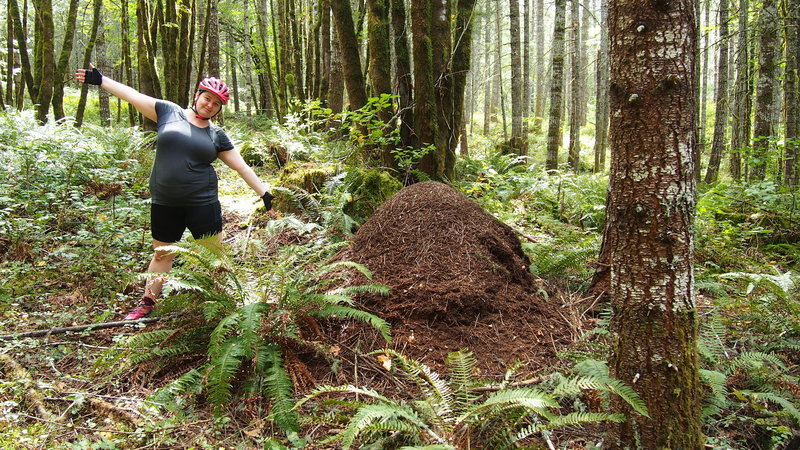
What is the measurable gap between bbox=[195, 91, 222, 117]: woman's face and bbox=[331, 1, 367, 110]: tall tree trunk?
335 centimetres

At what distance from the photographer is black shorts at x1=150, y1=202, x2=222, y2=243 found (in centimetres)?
398

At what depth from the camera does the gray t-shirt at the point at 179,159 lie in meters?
3.85

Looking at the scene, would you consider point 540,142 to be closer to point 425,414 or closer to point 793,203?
point 793,203

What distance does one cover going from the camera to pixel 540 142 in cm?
2289

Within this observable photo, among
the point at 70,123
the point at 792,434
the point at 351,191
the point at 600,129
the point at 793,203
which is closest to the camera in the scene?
the point at 792,434

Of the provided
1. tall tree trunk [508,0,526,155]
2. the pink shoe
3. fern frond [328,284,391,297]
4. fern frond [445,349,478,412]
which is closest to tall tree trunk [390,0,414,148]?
fern frond [328,284,391,297]

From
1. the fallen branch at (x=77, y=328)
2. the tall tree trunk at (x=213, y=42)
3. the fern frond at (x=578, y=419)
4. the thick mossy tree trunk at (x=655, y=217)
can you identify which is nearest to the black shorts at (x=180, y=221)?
the fallen branch at (x=77, y=328)

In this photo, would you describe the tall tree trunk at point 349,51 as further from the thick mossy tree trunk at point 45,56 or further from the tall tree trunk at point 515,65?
the tall tree trunk at point 515,65

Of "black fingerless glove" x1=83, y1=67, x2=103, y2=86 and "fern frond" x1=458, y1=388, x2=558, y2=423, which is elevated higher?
"black fingerless glove" x1=83, y1=67, x2=103, y2=86

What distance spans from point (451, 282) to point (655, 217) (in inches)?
75.1

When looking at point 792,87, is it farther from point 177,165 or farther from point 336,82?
point 177,165

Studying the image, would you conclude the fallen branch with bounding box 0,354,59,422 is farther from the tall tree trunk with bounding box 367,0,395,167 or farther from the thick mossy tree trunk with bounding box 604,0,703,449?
the tall tree trunk with bounding box 367,0,395,167

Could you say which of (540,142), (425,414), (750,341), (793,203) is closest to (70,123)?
(425,414)

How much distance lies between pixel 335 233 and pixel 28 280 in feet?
10.1
